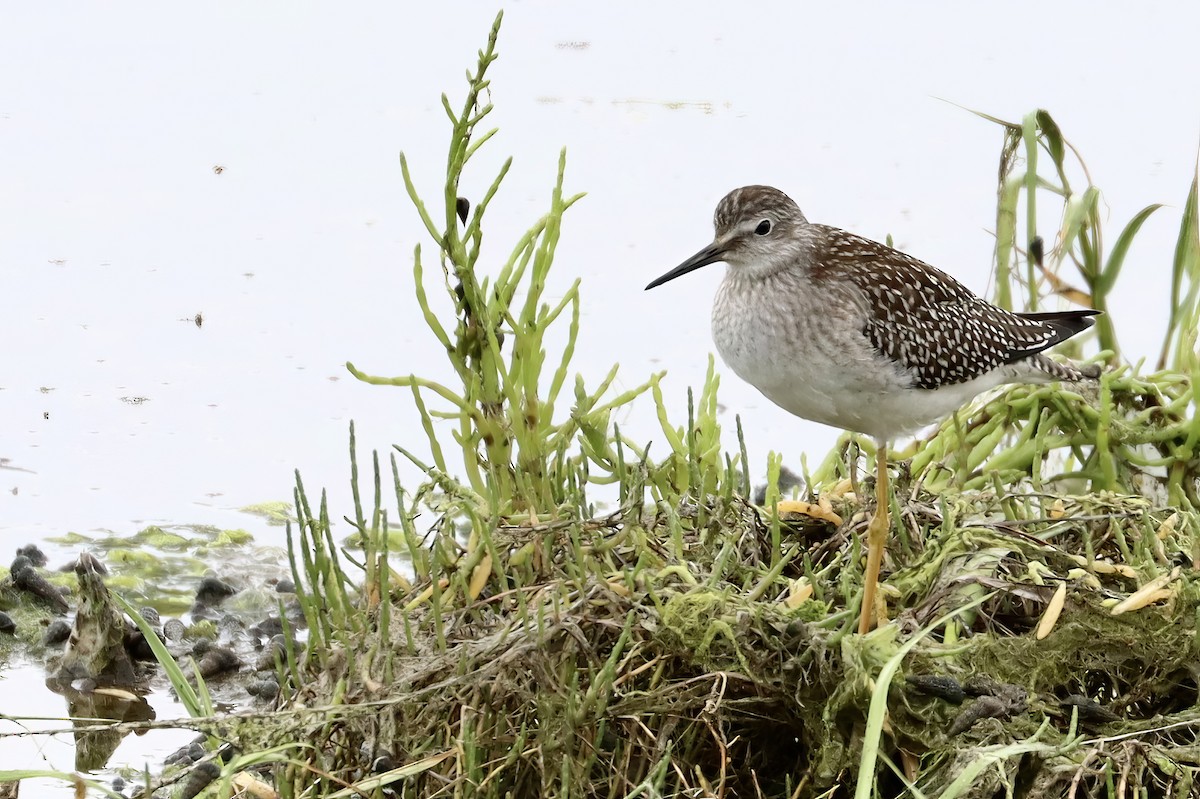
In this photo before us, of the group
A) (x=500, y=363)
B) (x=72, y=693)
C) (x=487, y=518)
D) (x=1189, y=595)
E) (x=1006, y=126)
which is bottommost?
(x=72, y=693)

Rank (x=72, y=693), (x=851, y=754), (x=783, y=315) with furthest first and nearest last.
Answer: (x=72, y=693) → (x=783, y=315) → (x=851, y=754)

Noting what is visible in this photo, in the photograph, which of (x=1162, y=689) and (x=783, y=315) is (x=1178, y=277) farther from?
(x=1162, y=689)

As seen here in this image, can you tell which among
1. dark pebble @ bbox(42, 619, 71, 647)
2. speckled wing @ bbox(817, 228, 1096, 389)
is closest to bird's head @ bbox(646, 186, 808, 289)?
speckled wing @ bbox(817, 228, 1096, 389)

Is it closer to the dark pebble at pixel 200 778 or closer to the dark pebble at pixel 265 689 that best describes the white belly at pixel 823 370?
the dark pebble at pixel 265 689

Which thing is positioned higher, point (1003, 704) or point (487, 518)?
point (487, 518)

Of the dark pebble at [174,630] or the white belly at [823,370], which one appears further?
the dark pebble at [174,630]

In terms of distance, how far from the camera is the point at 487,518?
15.8 ft

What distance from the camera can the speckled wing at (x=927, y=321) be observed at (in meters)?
5.66

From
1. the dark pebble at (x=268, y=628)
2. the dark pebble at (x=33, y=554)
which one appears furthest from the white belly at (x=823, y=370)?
the dark pebble at (x=33, y=554)

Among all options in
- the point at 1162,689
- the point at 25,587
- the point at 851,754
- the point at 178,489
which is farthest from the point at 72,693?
the point at 1162,689

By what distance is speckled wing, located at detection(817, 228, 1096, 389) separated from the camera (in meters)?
5.66

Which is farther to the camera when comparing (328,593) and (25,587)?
(25,587)

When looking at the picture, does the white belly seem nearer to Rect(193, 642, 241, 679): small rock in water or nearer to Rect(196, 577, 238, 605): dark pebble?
Result: Rect(193, 642, 241, 679): small rock in water

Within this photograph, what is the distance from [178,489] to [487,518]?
3.17 m
